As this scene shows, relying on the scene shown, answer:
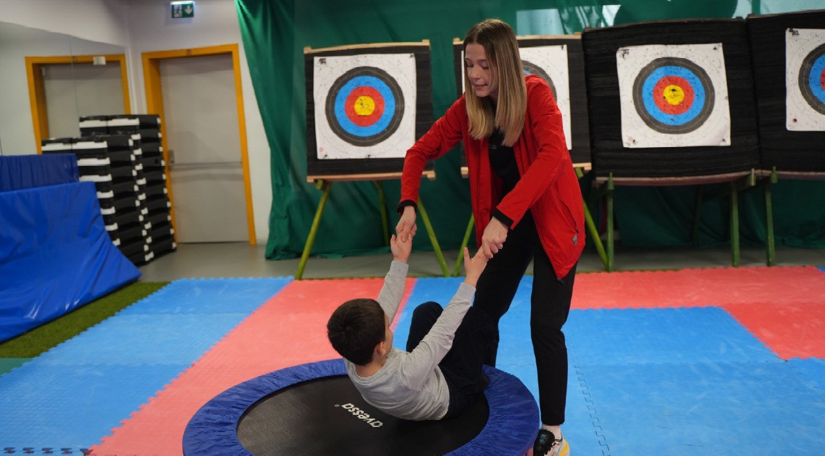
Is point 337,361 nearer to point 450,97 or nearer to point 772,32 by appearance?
point 450,97

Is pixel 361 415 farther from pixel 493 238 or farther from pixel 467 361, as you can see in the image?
pixel 493 238

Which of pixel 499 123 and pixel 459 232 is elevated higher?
pixel 499 123

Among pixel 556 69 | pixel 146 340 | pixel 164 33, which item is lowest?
pixel 146 340

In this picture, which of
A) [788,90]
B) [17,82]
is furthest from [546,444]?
[17,82]

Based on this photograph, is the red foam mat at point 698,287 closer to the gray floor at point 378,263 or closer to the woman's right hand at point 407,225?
the gray floor at point 378,263

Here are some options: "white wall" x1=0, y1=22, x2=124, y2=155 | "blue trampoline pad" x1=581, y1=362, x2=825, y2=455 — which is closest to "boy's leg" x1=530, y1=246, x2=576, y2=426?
"blue trampoline pad" x1=581, y1=362, x2=825, y2=455

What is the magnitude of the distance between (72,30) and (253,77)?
1666mm

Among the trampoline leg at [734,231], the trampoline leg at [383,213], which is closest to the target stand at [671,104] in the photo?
the trampoline leg at [734,231]

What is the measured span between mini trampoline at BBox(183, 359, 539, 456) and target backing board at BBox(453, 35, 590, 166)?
3.13 metres

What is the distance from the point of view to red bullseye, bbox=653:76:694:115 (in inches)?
198

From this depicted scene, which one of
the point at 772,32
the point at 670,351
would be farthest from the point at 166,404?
the point at 772,32

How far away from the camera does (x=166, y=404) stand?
9.71 ft

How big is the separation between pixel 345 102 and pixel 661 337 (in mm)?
2958

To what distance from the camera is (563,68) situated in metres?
5.05
